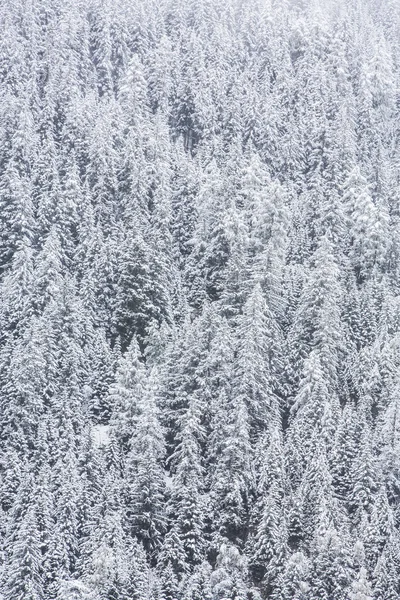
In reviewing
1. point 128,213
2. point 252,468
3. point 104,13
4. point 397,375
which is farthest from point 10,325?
point 104,13

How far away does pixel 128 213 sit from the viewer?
72.7 meters

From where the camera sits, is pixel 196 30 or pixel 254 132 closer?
pixel 254 132

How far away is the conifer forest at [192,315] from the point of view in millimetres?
44062

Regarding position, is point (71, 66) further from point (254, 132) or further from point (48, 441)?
point (48, 441)

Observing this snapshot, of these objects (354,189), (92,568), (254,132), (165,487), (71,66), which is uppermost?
(71,66)

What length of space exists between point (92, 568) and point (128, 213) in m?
→ 37.9

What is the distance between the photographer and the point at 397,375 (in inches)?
2170

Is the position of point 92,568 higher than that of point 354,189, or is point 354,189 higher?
point 354,189

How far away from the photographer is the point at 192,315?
65.9 m

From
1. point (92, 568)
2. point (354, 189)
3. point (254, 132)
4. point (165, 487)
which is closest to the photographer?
point (92, 568)

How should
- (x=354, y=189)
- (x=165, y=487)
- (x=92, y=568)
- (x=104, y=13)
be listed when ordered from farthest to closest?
(x=104, y=13) → (x=354, y=189) → (x=165, y=487) → (x=92, y=568)

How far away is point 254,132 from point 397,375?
141 ft

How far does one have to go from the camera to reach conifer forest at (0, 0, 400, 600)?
44062mm

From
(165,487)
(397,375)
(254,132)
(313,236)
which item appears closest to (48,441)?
(165,487)
